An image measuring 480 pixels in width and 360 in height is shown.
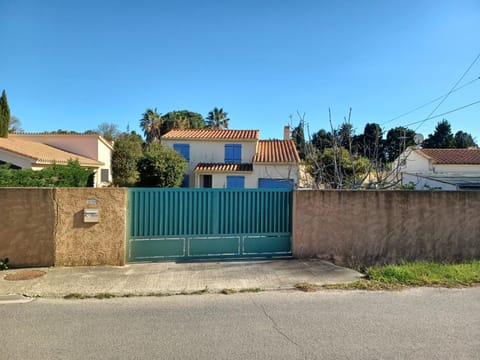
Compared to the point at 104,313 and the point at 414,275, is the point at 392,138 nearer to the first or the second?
the point at 414,275

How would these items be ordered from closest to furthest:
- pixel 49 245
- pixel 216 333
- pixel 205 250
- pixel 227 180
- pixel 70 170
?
1. pixel 216 333
2. pixel 49 245
3. pixel 205 250
4. pixel 70 170
5. pixel 227 180

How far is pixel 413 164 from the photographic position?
26.1 m

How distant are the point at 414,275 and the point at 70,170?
43.8 feet

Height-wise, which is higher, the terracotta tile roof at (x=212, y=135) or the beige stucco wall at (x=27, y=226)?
the terracotta tile roof at (x=212, y=135)

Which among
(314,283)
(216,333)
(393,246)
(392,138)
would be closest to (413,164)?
(392,138)

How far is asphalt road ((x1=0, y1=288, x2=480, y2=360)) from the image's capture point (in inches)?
121

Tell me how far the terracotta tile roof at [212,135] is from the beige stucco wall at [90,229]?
16120 mm

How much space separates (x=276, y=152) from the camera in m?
21.6

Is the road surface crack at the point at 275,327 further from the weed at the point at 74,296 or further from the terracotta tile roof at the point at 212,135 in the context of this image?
the terracotta tile roof at the point at 212,135

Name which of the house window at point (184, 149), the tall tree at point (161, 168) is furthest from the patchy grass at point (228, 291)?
the house window at point (184, 149)

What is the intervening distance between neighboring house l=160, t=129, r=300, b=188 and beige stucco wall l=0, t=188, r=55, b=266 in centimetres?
1430

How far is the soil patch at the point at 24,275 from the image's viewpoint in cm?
521

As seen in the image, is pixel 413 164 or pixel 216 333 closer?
pixel 216 333

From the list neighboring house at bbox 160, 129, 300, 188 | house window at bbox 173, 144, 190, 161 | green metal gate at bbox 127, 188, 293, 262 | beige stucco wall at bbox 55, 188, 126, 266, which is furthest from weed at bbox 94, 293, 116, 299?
house window at bbox 173, 144, 190, 161
